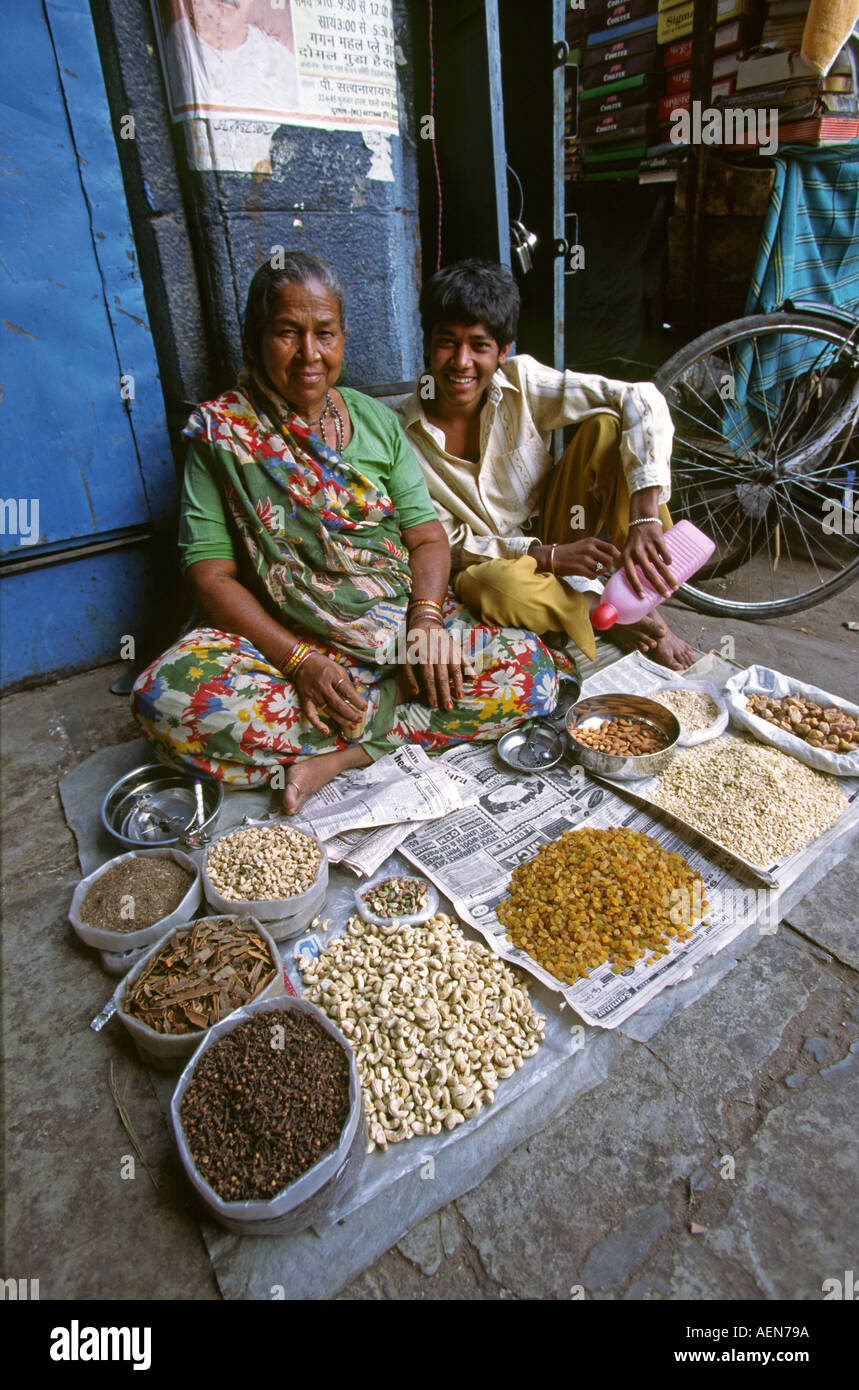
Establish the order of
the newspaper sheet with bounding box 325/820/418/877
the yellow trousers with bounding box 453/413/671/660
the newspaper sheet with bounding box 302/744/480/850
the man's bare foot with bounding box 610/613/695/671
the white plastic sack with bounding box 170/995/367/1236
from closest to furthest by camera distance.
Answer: the white plastic sack with bounding box 170/995/367/1236 → the newspaper sheet with bounding box 325/820/418/877 → the newspaper sheet with bounding box 302/744/480/850 → the yellow trousers with bounding box 453/413/671/660 → the man's bare foot with bounding box 610/613/695/671

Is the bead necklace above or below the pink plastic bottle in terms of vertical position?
above

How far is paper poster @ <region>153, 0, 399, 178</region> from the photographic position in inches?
90.6

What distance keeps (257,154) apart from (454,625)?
167 cm

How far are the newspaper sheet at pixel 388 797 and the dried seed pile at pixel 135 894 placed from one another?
1.29ft

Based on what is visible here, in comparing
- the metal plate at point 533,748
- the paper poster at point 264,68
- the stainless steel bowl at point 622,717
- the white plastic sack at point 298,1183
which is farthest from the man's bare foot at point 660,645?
the paper poster at point 264,68

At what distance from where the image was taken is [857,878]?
199 cm

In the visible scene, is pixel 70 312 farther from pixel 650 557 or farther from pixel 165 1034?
pixel 165 1034

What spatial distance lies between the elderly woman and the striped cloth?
1.66m

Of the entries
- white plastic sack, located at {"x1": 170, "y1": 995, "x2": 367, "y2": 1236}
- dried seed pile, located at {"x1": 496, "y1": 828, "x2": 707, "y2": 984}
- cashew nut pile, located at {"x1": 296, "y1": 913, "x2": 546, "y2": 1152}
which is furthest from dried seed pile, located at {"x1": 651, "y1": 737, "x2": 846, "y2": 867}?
white plastic sack, located at {"x1": 170, "y1": 995, "x2": 367, "y2": 1236}

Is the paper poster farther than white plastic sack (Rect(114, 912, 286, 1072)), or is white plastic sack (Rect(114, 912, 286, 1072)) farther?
the paper poster

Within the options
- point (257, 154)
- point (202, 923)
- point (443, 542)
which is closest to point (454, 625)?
point (443, 542)

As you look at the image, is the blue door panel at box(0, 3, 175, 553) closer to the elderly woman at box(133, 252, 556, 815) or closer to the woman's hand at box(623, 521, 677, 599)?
the elderly woman at box(133, 252, 556, 815)

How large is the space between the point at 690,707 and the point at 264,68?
2.47 m

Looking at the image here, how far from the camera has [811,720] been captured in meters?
2.38
